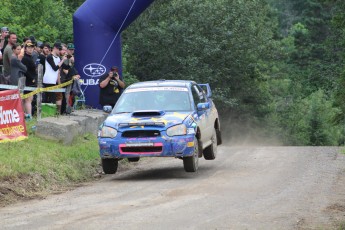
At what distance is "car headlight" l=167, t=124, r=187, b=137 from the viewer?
52.6 feet

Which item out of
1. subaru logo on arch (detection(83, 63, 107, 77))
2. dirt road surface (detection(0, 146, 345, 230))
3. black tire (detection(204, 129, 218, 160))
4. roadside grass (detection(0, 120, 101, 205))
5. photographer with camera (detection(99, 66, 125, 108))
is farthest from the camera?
subaru logo on arch (detection(83, 63, 107, 77))

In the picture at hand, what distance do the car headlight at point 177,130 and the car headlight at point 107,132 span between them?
1.06m

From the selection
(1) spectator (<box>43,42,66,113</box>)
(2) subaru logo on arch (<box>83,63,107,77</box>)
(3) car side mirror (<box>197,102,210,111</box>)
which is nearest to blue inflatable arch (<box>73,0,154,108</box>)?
(2) subaru logo on arch (<box>83,63,107,77</box>)

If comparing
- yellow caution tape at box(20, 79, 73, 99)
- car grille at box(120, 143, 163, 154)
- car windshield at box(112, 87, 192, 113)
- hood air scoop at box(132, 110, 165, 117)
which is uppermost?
yellow caution tape at box(20, 79, 73, 99)

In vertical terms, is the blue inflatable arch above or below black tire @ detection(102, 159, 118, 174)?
above

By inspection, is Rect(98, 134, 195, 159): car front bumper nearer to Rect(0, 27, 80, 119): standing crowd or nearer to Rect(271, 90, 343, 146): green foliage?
Rect(0, 27, 80, 119): standing crowd

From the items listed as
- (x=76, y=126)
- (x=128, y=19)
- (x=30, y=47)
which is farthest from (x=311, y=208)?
(x=128, y=19)

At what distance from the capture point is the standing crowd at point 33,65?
735 inches

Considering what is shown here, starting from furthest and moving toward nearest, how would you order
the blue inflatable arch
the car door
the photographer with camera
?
1. the blue inflatable arch
2. the photographer with camera
3. the car door

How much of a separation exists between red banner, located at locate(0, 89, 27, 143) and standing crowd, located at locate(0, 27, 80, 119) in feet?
5.32

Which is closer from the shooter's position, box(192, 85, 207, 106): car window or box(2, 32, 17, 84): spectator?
box(192, 85, 207, 106): car window

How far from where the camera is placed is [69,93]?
21453mm

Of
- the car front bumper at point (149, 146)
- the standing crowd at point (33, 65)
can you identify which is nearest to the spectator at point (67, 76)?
the standing crowd at point (33, 65)

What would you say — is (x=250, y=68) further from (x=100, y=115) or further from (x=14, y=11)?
(x=100, y=115)
